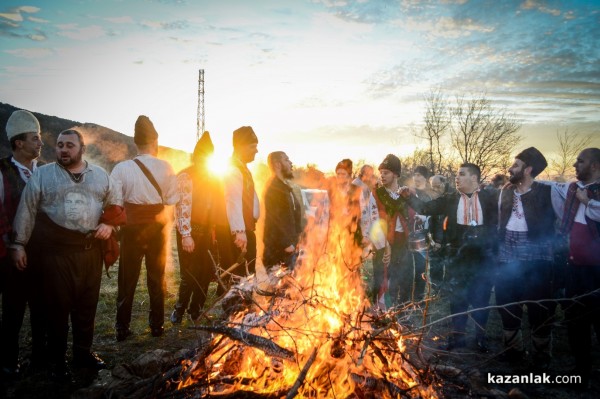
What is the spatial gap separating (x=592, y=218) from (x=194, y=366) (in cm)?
415

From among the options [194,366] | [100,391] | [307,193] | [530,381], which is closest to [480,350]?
[530,381]

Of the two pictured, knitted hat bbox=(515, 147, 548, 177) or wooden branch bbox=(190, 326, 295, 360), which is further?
knitted hat bbox=(515, 147, 548, 177)

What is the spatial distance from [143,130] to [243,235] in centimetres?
190

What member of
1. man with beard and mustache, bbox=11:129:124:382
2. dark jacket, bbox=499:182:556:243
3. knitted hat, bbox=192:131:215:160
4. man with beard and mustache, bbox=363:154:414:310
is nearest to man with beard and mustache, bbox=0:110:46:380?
man with beard and mustache, bbox=11:129:124:382

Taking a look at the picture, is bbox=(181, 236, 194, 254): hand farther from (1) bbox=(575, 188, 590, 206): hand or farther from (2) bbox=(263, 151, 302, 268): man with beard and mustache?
(1) bbox=(575, 188, 590, 206): hand

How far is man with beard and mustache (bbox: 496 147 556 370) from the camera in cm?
380

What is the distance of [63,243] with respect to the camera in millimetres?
3092

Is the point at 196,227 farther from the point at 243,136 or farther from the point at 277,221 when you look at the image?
the point at 243,136

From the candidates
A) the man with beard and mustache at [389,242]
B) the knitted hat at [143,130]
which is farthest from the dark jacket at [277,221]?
the knitted hat at [143,130]

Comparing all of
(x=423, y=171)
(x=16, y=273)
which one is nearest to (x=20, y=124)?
(x=16, y=273)

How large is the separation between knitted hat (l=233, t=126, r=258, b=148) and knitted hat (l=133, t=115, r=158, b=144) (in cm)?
125

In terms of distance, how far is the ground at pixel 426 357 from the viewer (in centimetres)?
287

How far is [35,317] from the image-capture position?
3266mm

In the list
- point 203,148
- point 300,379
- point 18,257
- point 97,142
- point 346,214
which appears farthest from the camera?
point 97,142
